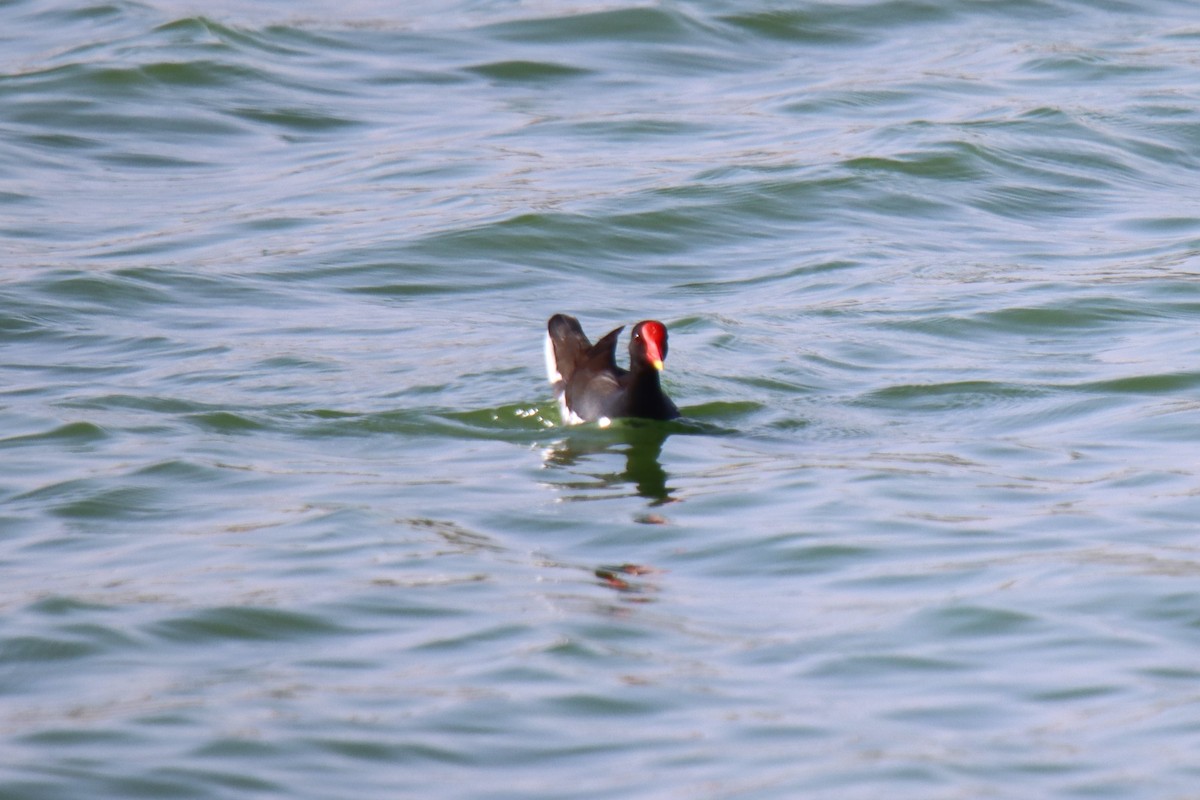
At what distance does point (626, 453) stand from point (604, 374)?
30.8 inches

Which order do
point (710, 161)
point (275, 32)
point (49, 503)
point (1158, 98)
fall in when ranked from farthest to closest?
point (275, 32) < point (1158, 98) < point (710, 161) < point (49, 503)

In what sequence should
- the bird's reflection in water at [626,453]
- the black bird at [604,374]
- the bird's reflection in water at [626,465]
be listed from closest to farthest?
the bird's reflection in water at [626,465], the bird's reflection in water at [626,453], the black bird at [604,374]

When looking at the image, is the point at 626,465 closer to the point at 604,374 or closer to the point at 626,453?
the point at 626,453

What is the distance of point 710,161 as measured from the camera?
16.7m

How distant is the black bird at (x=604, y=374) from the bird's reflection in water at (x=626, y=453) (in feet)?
0.33

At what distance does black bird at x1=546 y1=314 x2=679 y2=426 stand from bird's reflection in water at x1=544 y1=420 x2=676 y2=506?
0.10 metres

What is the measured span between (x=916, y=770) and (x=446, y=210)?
10.4 metres

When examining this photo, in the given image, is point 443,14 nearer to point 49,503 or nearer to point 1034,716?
point 49,503

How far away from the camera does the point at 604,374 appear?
10.7 m

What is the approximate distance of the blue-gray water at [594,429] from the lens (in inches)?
235

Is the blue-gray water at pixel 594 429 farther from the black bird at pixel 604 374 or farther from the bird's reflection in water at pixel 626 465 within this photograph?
the black bird at pixel 604 374

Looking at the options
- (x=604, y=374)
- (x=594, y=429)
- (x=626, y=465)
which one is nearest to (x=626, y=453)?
(x=626, y=465)

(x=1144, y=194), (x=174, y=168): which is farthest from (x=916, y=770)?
(x=174, y=168)

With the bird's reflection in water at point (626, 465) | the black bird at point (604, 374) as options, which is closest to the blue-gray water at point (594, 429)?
the bird's reflection in water at point (626, 465)
